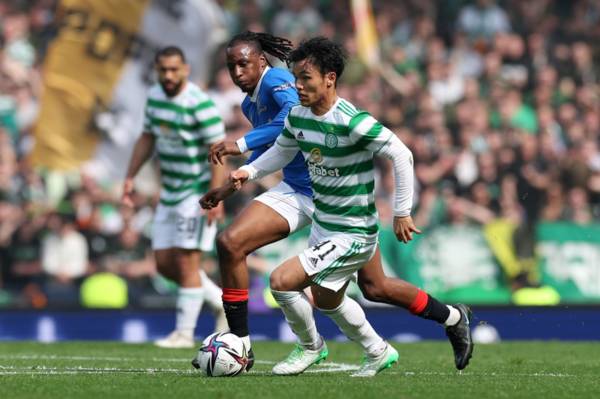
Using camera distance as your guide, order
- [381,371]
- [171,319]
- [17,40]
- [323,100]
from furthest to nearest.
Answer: [17,40] → [171,319] → [381,371] → [323,100]

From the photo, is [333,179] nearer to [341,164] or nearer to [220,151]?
[341,164]

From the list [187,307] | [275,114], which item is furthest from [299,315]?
[187,307]

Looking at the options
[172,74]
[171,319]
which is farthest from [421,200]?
[172,74]

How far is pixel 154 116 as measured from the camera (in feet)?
38.2

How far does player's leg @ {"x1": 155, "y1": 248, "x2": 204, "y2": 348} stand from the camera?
11.6 m

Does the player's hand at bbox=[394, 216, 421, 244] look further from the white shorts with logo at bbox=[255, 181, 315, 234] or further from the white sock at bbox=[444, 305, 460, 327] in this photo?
the white shorts with logo at bbox=[255, 181, 315, 234]

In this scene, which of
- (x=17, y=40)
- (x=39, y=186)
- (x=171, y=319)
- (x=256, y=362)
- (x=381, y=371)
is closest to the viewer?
(x=381, y=371)

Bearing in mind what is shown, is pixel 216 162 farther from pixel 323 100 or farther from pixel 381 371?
pixel 381 371

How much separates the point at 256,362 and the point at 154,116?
9.51 feet

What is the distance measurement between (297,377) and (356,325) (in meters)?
→ 0.50

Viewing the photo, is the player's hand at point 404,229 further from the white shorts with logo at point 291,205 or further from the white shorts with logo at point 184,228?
the white shorts with logo at point 184,228

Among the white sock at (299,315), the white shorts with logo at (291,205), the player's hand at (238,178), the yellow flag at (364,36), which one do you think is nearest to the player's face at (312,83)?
the player's hand at (238,178)

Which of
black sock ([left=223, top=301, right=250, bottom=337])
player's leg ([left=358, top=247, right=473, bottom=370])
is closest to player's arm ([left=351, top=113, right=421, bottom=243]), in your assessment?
player's leg ([left=358, top=247, right=473, bottom=370])

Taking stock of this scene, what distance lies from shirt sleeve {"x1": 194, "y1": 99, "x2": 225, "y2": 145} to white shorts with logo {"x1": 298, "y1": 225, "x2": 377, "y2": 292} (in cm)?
369
